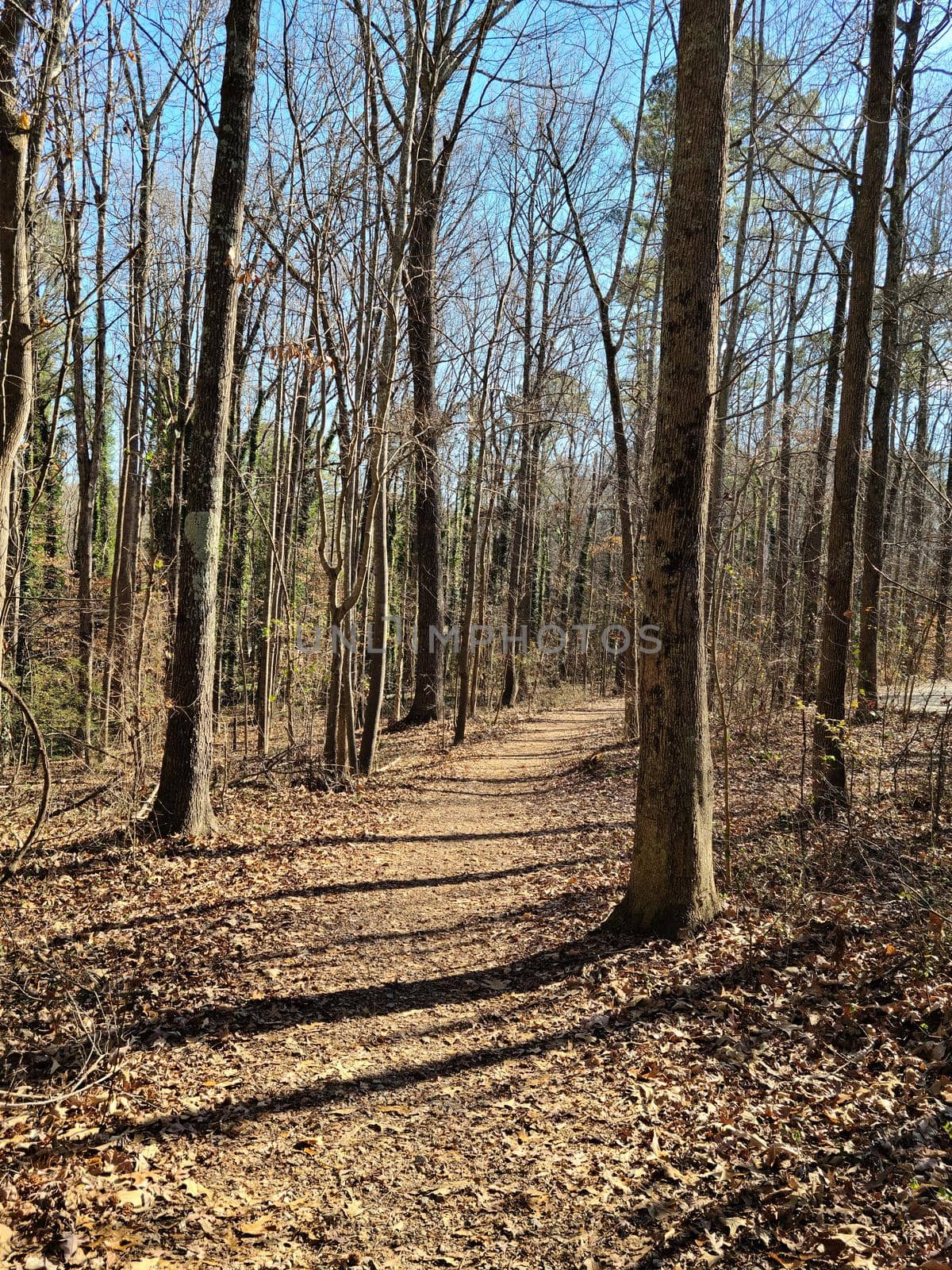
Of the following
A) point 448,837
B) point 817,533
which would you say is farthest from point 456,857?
point 817,533

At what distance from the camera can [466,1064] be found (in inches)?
158

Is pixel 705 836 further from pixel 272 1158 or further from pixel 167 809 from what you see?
pixel 167 809

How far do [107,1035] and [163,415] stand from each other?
14290 mm

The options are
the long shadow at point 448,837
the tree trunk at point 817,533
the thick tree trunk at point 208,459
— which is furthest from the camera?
the tree trunk at point 817,533

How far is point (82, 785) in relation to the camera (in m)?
9.47

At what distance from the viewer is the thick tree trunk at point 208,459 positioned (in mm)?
7203

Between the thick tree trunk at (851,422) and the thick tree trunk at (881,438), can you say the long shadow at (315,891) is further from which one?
the thick tree trunk at (881,438)

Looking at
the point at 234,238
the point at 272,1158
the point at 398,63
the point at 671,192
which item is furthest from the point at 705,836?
the point at 398,63

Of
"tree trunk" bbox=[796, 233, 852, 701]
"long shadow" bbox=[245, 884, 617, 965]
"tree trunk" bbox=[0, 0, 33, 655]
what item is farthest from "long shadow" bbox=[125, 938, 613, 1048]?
"tree trunk" bbox=[796, 233, 852, 701]

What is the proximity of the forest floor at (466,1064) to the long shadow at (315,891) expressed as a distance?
4cm

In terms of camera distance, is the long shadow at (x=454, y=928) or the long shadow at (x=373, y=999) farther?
the long shadow at (x=454, y=928)

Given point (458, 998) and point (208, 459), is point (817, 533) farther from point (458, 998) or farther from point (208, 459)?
point (458, 998)

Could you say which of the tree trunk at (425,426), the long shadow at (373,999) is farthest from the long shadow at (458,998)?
the tree trunk at (425,426)

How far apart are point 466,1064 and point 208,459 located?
5.81m
